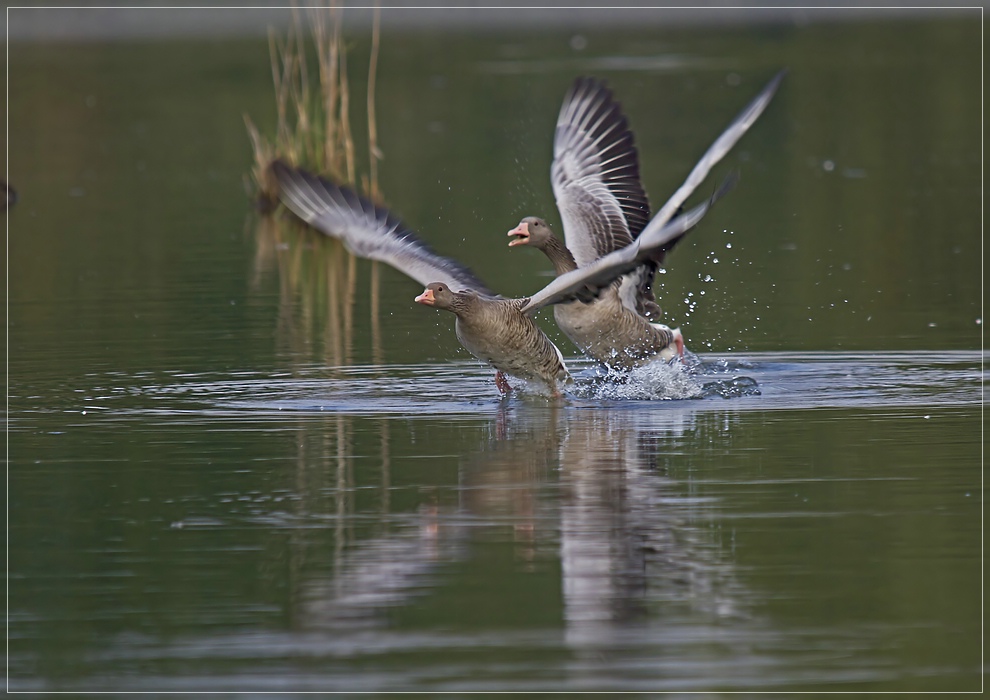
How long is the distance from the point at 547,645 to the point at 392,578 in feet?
3.35

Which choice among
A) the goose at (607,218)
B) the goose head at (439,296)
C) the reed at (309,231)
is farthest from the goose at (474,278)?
the reed at (309,231)

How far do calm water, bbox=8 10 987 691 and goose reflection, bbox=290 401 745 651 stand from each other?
22 millimetres

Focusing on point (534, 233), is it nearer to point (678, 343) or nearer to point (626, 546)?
point (678, 343)

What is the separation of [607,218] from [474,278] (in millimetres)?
Result: 1482

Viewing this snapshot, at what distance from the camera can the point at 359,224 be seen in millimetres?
12352

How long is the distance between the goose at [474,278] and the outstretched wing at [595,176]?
4.10 feet

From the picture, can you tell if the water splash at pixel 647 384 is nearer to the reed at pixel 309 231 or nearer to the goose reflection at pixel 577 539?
the goose reflection at pixel 577 539

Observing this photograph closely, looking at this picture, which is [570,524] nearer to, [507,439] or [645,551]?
[645,551]

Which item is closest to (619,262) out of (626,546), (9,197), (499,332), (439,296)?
(499,332)

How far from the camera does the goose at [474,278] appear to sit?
1057cm

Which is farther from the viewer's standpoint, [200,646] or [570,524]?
[570,524]

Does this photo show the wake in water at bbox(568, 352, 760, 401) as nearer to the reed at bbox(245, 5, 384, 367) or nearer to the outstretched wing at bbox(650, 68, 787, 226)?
the outstretched wing at bbox(650, 68, 787, 226)

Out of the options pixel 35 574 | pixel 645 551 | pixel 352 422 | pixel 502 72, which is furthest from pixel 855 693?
pixel 502 72

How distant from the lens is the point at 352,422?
1084cm
